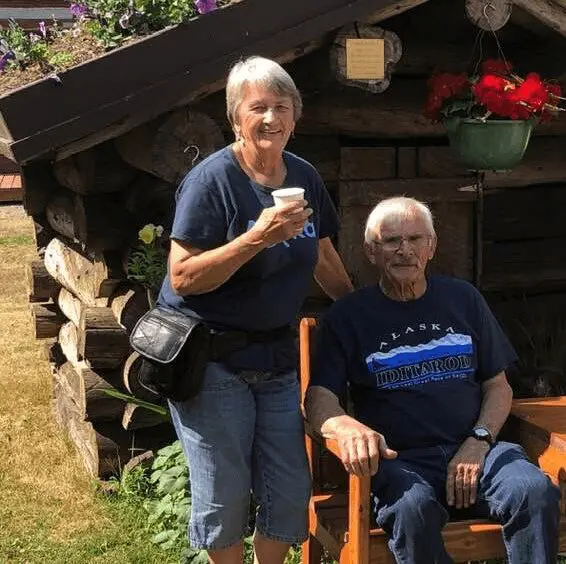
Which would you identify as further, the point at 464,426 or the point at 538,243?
the point at 538,243

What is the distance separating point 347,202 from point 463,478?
2058 mm

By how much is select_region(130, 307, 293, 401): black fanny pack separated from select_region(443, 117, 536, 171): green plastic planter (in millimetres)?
1848

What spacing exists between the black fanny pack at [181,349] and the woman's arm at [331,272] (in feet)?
1.67

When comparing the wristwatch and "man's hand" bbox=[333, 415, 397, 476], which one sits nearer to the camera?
"man's hand" bbox=[333, 415, 397, 476]

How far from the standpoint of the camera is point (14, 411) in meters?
6.23

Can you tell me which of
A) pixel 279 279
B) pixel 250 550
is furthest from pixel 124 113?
pixel 250 550

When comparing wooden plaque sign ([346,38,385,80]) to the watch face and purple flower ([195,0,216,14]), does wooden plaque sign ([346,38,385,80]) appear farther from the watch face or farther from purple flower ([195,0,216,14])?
the watch face

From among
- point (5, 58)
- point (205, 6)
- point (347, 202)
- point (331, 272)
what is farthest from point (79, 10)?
point (331, 272)

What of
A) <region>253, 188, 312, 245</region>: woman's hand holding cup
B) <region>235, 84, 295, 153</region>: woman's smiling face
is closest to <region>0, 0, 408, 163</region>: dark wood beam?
<region>235, 84, 295, 153</region>: woman's smiling face

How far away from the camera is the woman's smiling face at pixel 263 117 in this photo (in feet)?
9.04

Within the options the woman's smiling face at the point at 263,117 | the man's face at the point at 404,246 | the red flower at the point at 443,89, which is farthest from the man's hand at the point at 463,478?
the red flower at the point at 443,89

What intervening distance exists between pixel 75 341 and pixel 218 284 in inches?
113

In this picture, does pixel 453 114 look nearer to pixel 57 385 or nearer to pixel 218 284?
pixel 218 284

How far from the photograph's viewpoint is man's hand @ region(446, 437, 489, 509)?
9.98ft
